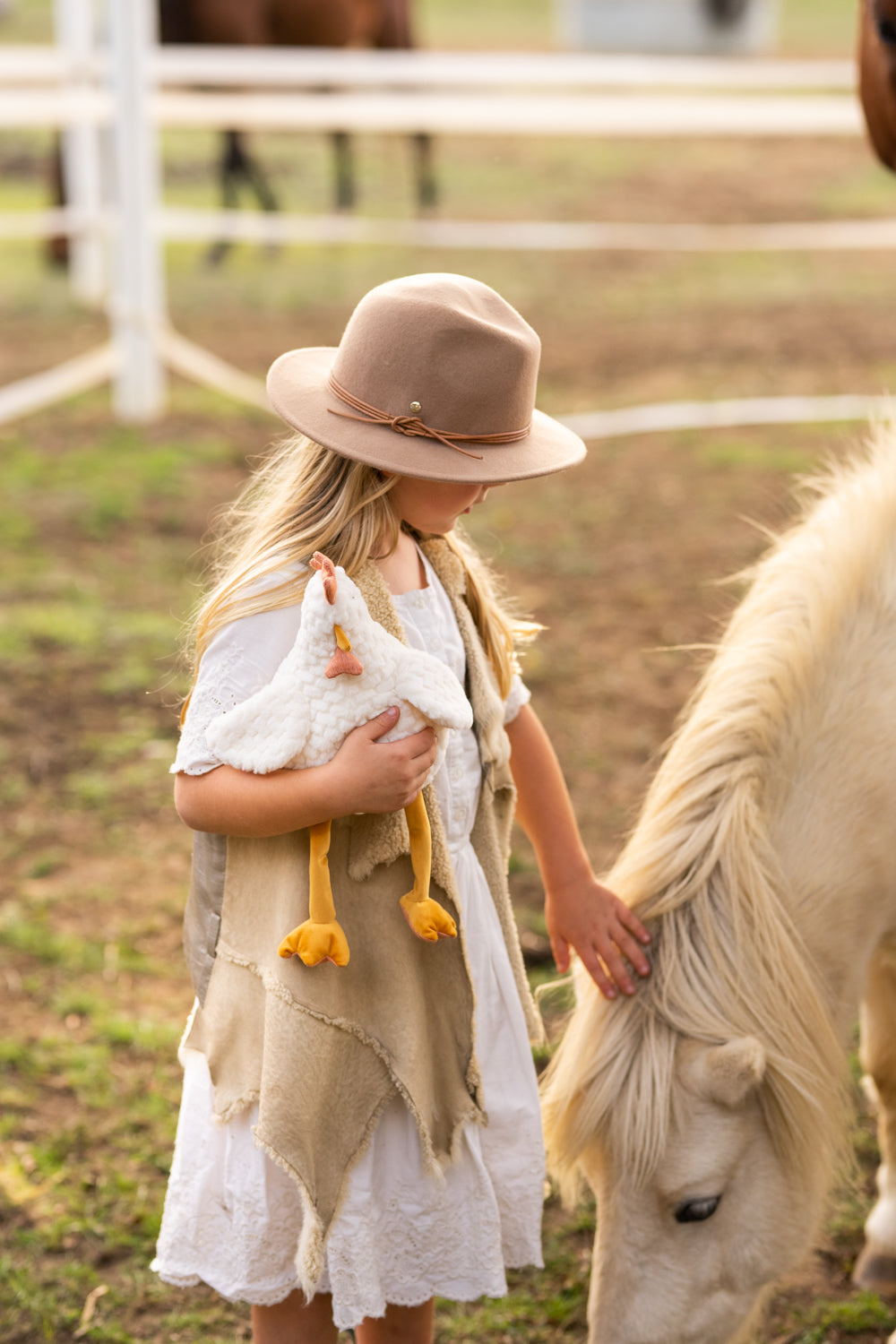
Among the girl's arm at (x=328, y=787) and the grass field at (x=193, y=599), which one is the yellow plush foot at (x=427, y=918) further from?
the grass field at (x=193, y=599)

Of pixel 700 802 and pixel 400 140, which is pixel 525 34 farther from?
pixel 700 802

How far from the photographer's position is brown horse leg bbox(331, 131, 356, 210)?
968 centimetres

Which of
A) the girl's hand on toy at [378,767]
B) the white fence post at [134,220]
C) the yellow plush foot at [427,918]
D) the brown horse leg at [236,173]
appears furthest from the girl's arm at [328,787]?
the brown horse leg at [236,173]

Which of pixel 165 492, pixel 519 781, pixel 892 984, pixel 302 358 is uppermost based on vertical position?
pixel 302 358

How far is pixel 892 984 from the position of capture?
1977 mm

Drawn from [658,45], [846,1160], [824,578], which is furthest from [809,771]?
[658,45]

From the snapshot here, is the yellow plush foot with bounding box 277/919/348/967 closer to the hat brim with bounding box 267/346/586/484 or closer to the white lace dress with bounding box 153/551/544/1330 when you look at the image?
the white lace dress with bounding box 153/551/544/1330

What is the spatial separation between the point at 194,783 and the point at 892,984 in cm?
114

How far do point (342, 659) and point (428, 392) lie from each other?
0.87 feet

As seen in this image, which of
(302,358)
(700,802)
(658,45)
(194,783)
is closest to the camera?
(194,783)

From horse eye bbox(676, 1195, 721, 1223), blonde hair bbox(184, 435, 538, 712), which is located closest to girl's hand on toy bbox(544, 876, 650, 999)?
horse eye bbox(676, 1195, 721, 1223)

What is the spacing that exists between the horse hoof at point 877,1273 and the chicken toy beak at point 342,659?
1.33 meters

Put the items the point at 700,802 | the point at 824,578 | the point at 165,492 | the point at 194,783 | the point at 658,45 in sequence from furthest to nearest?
the point at 658,45
the point at 165,492
the point at 824,578
the point at 700,802
the point at 194,783

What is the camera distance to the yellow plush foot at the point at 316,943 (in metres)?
1.29
